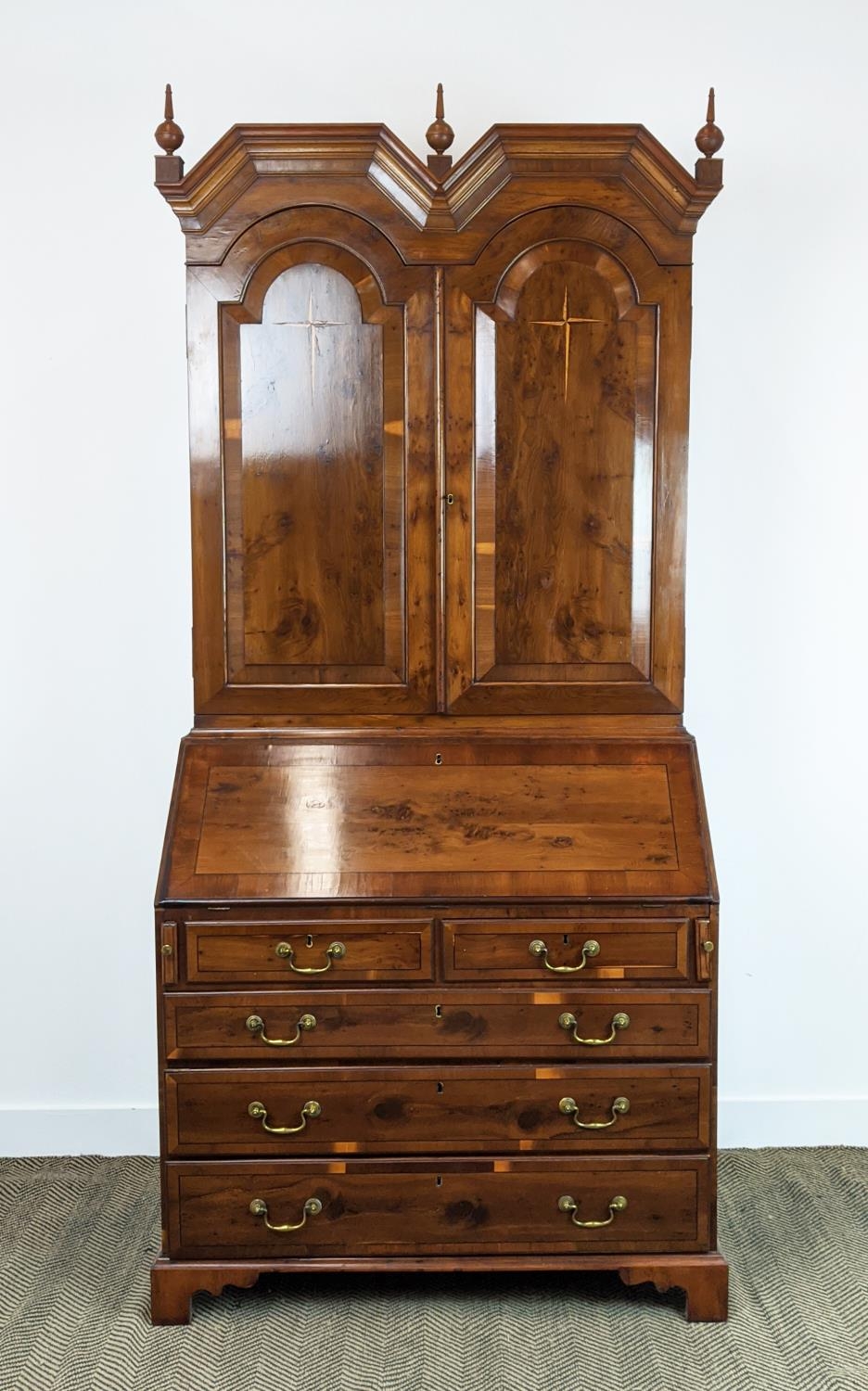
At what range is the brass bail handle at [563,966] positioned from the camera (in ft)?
7.57

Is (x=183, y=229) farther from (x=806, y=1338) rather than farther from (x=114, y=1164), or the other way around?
(x=806, y=1338)

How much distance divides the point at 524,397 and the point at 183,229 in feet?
2.56

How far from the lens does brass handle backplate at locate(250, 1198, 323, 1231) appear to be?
2328mm

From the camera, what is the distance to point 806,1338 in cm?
231

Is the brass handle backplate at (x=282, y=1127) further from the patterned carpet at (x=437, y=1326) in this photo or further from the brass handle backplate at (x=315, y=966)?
the patterned carpet at (x=437, y=1326)

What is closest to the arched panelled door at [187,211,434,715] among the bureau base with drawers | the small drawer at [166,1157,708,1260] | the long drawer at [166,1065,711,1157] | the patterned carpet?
the bureau base with drawers

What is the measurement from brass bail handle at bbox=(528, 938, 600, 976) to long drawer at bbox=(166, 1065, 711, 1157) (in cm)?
20

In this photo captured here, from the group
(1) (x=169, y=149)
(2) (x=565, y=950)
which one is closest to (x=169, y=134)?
(1) (x=169, y=149)

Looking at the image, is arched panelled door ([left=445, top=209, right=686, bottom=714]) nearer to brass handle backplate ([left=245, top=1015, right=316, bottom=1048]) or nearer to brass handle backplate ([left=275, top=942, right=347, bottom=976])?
brass handle backplate ([left=275, top=942, right=347, bottom=976])

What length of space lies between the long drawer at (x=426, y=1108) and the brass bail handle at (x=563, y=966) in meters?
0.20

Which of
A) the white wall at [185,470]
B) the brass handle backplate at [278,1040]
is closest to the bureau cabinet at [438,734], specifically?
the brass handle backplate at [278,1040]

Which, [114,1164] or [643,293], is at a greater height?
[643,293]

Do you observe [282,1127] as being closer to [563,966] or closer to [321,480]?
[563,966]

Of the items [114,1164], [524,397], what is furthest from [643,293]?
[114,1164]
